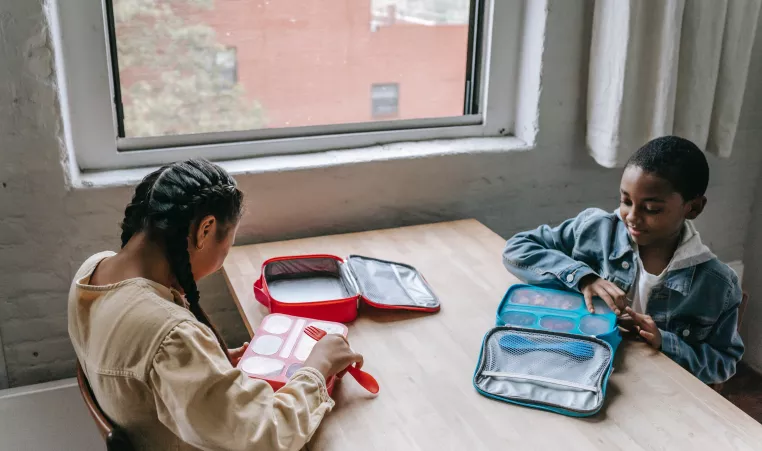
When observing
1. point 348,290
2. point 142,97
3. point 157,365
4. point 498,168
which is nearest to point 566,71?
point 498,168

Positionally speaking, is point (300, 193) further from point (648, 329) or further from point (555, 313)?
point (648, 329)

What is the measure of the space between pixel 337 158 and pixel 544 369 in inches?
38.2

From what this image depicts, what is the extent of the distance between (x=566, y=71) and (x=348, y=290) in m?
1.04

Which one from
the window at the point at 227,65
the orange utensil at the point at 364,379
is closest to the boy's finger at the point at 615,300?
the orange utensil at the point at 364,379

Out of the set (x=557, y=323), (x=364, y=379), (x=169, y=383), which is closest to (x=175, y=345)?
(x=169, y=383)

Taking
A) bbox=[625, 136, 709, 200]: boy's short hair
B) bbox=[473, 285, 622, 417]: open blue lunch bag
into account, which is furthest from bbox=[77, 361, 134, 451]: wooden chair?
bbox=[625, 136, 709, 200]: boy's short hair

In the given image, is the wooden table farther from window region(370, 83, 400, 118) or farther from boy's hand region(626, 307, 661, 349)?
window region(370, 83, 400, 118)

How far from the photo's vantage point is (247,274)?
171 cm

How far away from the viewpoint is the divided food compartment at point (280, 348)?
1258mm

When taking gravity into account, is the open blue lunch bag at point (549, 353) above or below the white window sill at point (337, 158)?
below

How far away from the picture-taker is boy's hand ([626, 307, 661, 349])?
4.60 feet

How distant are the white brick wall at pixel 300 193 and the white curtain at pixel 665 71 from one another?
4.2 inches

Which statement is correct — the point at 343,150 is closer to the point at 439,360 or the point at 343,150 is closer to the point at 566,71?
the point at 566,71

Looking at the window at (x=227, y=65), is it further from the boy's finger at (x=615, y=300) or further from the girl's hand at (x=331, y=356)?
the boy's finger at (x=615, y=300)
